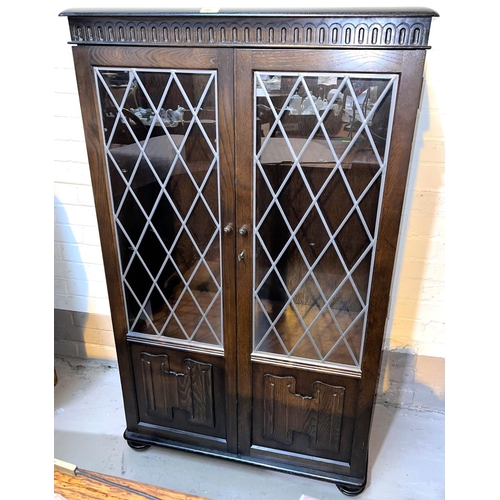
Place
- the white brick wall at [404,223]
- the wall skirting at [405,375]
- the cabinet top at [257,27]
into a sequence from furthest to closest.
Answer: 1. the wall skirting at [405,375]
2. the white brick wall at [404,223]
3. the cabinet top at [257,27]

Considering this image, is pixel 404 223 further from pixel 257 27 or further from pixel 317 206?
pixel 257 27

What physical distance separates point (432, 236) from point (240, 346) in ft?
2.41

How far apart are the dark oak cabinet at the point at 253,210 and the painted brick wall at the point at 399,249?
0.42 m

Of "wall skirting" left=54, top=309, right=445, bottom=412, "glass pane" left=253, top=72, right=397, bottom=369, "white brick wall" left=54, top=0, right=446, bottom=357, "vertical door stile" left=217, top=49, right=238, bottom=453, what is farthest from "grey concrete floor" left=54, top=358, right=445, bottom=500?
"glass pane" left=253, top=72, right=397, bottom=369

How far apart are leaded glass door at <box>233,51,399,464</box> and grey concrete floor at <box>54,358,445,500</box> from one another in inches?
4.2

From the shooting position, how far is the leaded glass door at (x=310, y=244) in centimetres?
96

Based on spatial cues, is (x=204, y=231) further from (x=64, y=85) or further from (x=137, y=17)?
(x=64, y=85)

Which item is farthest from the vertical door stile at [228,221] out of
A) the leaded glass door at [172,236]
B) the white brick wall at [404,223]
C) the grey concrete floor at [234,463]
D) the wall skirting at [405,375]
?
the wall skirting at [405,375]

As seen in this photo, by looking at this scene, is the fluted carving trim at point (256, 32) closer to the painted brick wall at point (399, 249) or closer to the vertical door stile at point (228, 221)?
the vertical door stile at point (228, 221)

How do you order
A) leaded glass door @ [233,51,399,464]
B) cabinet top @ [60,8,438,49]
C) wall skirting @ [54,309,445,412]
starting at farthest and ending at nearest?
wall skirting @ [54,309,445,412] → leaded glass door @ [233,51,399,464] → cabinet top @ [60,8,438,49]

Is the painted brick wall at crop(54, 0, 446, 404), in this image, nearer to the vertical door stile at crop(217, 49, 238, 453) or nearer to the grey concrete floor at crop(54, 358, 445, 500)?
the grey concrete floor at crop(54, 358, 445, 500)

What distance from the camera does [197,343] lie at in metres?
1.29

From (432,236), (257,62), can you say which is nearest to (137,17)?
(257,62)

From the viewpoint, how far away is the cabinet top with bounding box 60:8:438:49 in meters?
0.85
